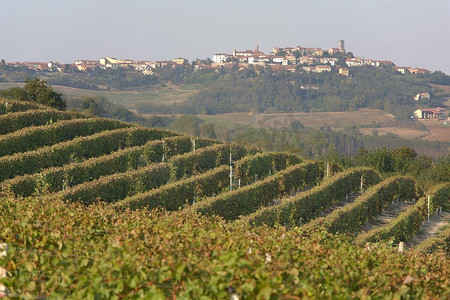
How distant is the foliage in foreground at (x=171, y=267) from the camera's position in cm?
614

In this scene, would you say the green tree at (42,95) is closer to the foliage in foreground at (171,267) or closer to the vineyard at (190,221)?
the vineyard at (190,221)

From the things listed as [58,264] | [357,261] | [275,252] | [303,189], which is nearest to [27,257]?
[58,264]

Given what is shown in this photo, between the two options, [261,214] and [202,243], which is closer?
[202,243]

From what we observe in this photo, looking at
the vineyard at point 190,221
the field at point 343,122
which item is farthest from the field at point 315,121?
the vineyard at point 190,221

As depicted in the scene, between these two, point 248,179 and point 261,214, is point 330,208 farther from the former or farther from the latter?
point 261,214

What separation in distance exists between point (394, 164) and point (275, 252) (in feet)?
195

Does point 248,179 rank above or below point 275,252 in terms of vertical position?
below

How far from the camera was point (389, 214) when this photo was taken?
3228 centimetres

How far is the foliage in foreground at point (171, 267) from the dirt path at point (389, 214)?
20.5 metres

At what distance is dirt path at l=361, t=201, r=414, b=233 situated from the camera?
2982cm

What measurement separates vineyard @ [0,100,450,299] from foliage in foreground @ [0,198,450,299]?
0.08 ft

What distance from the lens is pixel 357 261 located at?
9227mm

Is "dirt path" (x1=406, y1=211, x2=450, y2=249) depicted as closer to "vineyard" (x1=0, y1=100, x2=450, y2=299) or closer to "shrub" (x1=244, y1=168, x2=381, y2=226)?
"vineyard" (x1=0, y1=100, x2=450, y2=299)

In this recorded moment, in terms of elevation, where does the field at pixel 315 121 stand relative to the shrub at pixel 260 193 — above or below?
below
